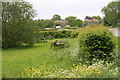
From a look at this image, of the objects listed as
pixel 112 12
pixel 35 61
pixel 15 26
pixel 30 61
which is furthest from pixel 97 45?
pixel 112 12

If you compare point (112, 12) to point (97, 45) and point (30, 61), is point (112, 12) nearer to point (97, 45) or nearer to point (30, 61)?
point (97, 45)

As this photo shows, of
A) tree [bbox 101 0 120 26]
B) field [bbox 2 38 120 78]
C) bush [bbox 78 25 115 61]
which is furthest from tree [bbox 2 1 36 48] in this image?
tree [bbox 101 0 120 26]

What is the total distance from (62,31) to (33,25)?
19.2 feet

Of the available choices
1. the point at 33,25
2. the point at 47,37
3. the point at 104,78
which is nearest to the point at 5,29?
the point at 33,25

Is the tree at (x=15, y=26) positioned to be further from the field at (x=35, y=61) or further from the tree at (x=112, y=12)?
the tree at (x=112, y=12)

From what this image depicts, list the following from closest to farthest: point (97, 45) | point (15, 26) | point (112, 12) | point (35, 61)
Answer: point (97, 45), point (35, 61), point (15, 26), point (112, 12)

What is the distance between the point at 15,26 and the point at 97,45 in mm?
6672

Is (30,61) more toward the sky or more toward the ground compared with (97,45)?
more toward the ground

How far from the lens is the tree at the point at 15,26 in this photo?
1025 centimetres

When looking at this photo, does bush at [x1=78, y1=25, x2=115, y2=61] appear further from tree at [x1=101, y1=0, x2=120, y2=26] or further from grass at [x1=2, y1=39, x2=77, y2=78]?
tree at [x1=101, y1=0, x2=120, y2=26]

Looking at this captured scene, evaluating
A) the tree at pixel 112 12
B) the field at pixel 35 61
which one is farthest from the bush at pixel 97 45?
the tree at pixel 112 12

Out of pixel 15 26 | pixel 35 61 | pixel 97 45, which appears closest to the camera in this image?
pixel 97 45

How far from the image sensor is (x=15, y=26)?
10.3 m

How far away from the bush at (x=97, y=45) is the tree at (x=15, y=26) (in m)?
5.99
